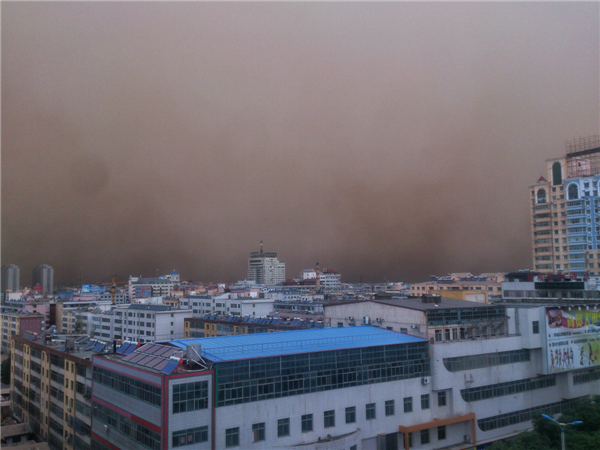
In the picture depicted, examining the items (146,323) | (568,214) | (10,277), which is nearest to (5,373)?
(146,323)

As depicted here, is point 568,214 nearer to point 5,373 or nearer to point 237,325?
point 237,325

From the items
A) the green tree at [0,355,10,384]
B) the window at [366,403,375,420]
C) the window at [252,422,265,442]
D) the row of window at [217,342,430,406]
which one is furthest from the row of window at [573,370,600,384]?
the green tree at [0,355,10,384]

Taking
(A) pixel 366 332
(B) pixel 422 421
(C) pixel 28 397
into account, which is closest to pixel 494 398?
(B) pixel 422 421

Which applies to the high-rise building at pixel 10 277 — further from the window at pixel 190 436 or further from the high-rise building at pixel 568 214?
the window at pixel 190 436

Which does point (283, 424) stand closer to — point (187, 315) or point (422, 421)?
point (422, 421)

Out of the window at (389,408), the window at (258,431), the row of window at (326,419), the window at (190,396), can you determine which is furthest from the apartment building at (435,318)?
the window at (190,396)

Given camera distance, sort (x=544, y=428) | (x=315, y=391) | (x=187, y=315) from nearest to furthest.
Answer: (x=315, y=391), (x=544, y=428), (x=187, y=315)

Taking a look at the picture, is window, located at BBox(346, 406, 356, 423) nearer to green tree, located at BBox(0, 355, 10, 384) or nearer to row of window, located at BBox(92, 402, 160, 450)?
row of window, located at BBox(92, 402, 160, 450)
